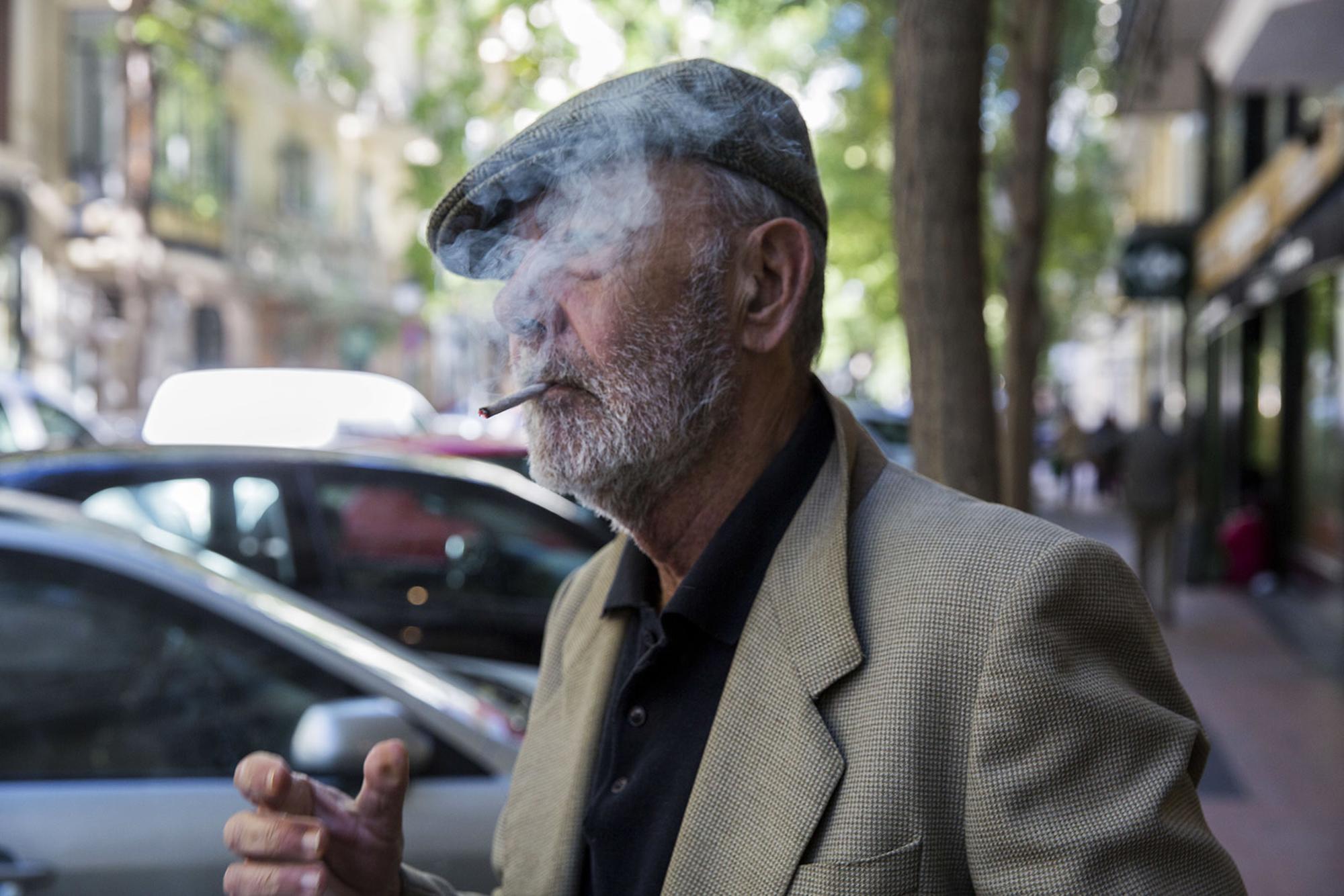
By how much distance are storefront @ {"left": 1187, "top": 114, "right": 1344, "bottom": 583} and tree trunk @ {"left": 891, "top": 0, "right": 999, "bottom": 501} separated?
20.7 feet

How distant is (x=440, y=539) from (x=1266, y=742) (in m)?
4.64

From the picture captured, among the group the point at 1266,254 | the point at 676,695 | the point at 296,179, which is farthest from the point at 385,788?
the point at 296,179

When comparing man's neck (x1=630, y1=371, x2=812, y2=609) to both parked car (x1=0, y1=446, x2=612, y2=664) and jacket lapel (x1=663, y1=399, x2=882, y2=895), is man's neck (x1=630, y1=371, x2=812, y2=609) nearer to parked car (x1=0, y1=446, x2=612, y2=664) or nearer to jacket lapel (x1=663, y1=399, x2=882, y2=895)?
jacket lapel (x1=663, y1=399, x2=882, y2=895)

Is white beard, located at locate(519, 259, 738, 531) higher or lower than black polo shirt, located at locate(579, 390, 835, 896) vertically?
higher

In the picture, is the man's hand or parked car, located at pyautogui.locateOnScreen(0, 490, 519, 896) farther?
parked car, located at pyautogui.locateOnScreen(0, 490, 519, 896)

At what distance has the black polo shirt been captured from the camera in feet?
5.24

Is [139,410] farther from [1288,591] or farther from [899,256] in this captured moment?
[899,256]

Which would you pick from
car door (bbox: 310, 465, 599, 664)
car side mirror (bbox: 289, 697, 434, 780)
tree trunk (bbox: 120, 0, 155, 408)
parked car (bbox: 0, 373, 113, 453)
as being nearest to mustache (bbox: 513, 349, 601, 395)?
car side mirror (bbox: 289, 697, 434, 780)

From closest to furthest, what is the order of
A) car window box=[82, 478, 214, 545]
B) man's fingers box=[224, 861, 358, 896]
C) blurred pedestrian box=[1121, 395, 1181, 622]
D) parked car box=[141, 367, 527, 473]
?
man's fingers box=[224, 861, 358, 896] → car window box=[82, 478, 214, 545] → blurred pedestrian box=[1121, 395, 1181, 622] → parked car box=[141, 367, 527, 473]

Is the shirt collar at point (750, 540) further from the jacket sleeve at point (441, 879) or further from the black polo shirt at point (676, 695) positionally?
the jacket sleeve at point (441, 879)

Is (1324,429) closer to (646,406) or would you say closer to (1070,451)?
Answer: (646,406)

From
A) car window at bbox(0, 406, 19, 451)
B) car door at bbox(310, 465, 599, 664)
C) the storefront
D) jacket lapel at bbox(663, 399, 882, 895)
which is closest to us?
jacket lapel at bbox(663, 399, 882, 895)

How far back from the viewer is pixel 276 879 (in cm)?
159

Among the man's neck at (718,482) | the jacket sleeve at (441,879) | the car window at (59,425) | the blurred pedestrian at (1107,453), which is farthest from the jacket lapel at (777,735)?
the blurred pedestrian at (1107,453)
